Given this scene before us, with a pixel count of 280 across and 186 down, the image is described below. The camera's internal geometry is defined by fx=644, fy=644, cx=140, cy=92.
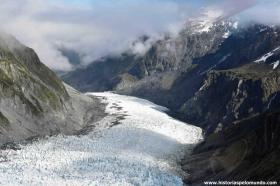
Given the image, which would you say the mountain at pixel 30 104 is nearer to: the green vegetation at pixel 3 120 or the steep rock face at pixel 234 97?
the green vegetation at pixel 3 120

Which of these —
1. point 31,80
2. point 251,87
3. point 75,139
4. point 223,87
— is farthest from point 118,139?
point 223,87

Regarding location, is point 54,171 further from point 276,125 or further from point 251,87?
point 251,87

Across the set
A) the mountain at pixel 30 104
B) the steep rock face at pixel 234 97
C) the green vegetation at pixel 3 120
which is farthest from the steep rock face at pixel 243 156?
the steep rock face at pixel 234 97

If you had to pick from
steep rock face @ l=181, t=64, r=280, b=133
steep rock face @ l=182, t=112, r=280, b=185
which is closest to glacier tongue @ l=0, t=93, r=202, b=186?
steep rock face @ l=182, t=112, r=280, b=185

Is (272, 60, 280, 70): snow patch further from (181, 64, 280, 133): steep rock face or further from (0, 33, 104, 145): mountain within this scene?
(0, 33, 104, 145): mountain

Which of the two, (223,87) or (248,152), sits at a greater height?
(248,152)

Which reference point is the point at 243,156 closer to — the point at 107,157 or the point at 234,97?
the point at 107,157
